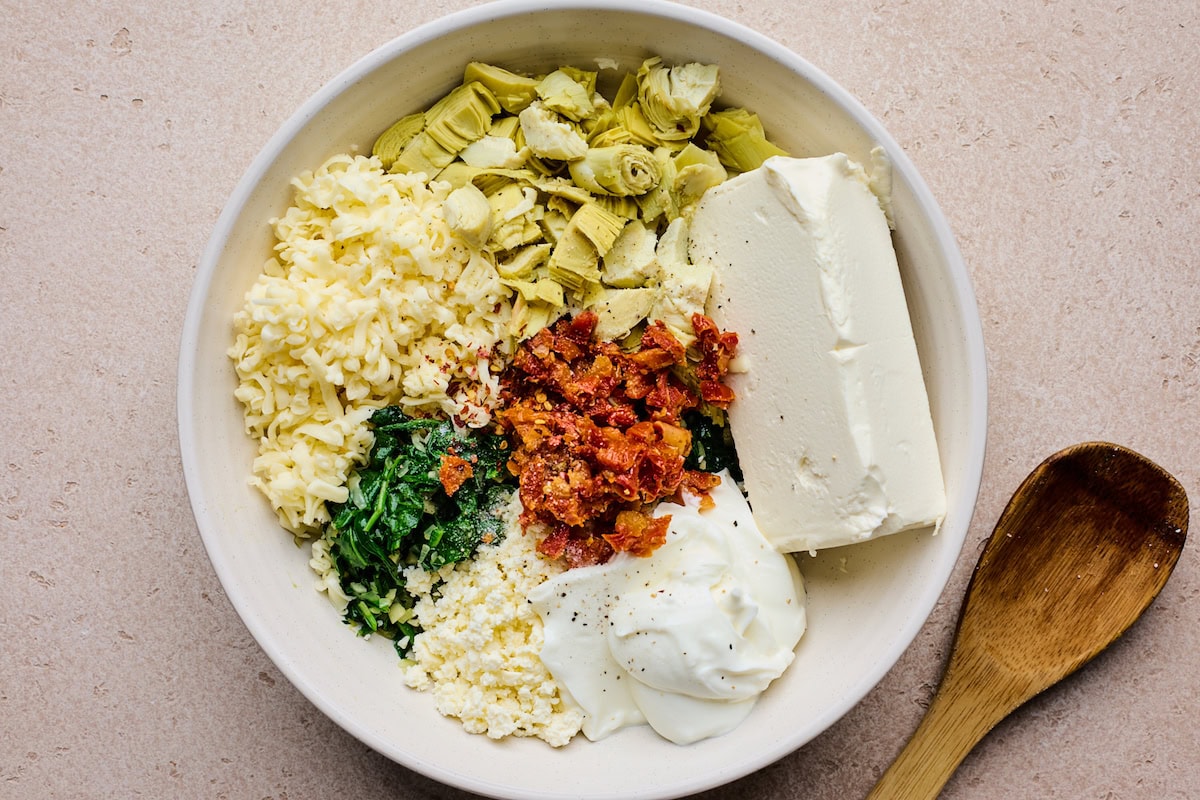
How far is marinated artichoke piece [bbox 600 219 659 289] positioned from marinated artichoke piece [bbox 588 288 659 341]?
4 cm

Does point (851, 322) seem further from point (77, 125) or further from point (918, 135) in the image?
point (77, 125)

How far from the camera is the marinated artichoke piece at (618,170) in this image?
6.75 ft

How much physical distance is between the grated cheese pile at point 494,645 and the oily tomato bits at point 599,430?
11 centimetres

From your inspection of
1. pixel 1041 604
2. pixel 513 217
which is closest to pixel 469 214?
pixel 513 217

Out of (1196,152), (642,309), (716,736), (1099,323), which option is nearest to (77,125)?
(642,309)

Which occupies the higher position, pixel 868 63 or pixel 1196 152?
pixel 868 63

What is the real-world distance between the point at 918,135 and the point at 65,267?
2495mm

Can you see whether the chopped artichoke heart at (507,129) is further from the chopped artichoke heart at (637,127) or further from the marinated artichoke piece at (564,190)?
the chopped artichoke heart at (637,127)

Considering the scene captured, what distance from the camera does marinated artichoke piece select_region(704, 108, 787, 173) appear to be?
84.0 inches

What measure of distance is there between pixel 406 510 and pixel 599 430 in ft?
1.81

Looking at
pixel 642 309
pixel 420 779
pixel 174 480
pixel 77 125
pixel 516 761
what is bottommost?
pixel 420 779

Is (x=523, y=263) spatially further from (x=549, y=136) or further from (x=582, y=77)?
(x=582, y=77)

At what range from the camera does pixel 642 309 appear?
2.10m

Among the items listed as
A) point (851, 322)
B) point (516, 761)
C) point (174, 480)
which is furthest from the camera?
point (174, 480)
